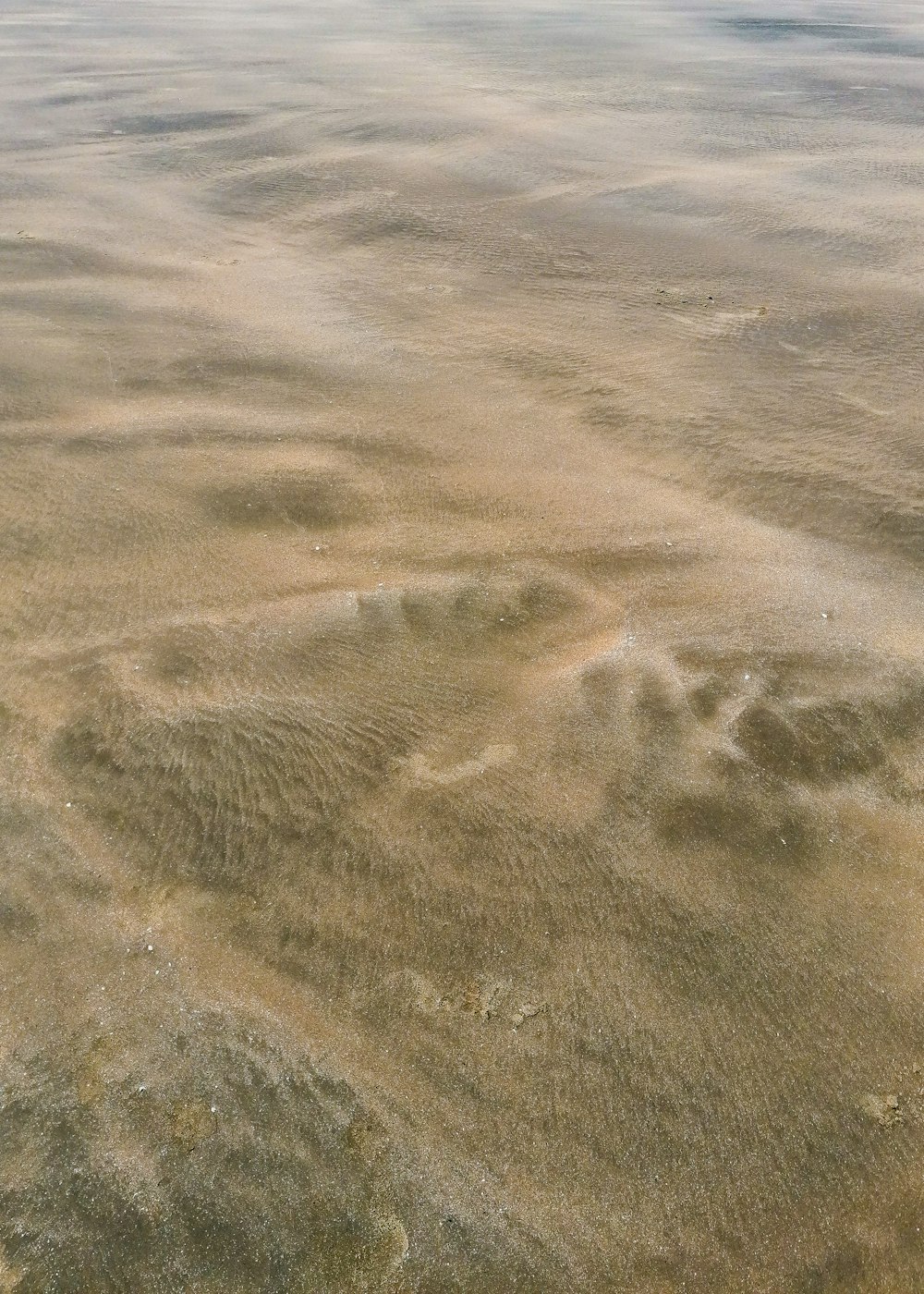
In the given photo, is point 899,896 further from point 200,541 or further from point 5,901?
point 200,541

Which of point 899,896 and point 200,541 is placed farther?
point 200,541

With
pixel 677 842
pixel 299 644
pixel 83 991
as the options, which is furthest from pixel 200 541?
pixel 677 842

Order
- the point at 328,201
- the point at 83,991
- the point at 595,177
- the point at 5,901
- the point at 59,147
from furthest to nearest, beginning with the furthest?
the point at 59,147 < the point at 595,177 < the point at 328,201 < the point at 5,901 < the point at 83,991

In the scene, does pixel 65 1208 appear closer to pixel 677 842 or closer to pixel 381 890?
pixel 381 890

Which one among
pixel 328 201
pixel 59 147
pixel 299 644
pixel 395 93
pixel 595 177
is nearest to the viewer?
pixel 299 644

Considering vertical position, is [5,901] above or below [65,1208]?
above

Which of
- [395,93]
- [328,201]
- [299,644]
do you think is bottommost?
[299,644]
